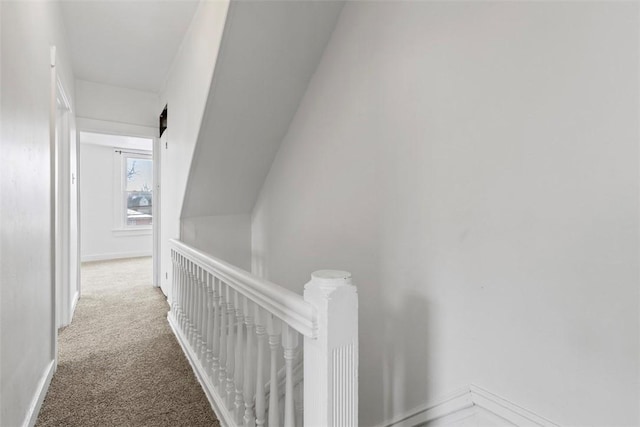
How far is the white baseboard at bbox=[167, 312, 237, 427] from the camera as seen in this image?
4.62ft

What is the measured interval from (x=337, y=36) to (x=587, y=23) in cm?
124

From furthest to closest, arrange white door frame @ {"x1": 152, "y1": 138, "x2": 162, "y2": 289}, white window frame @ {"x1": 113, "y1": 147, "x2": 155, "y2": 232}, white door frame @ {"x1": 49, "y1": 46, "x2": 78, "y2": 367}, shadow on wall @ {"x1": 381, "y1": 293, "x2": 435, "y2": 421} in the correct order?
white window frame @ {"x1": 113, "y1": 147, "x2": 155, "y2": 232}, white door frame @ {"x1": 152, "y1": 138, "x2": 162, "y2": 289}, white door frame @ {"x1": 49, "y1": 46, "x2": 78, "y2": 367}, shadow on wall @ {"x1": 381, "y1": 293, "x2": 435, "y2": 421}

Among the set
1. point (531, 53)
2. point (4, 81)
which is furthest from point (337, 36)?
point (4, 81)

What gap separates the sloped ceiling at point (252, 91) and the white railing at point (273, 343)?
2.01 ft

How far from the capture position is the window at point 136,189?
5.97 metres

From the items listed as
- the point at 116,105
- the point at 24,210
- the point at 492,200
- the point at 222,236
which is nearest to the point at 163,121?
the point at 116,105

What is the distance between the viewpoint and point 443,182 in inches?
49.1

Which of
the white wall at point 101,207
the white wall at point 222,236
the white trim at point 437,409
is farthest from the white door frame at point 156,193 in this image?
the white trim at point 437,409

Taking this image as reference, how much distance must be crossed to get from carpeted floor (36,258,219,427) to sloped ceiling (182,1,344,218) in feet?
3.36

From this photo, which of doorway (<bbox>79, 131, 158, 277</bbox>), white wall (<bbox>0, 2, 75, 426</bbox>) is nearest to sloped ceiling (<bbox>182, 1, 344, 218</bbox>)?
white wall (<bbox>0, 2, 75, 426</bbox>)

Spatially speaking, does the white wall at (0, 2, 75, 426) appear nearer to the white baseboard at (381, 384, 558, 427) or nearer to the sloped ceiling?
the sloped ceiling

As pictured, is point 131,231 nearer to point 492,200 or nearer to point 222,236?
point 222,236

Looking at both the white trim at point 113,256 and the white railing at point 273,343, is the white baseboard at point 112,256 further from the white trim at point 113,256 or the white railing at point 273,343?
the white railing at point 273,343

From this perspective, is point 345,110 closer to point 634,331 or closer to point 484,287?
point 484,287
